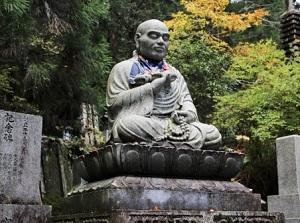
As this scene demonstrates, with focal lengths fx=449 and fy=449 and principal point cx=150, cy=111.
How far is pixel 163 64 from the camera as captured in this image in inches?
228

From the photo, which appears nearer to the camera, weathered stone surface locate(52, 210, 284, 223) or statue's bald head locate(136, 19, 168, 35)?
weathered stone surface locate(52, 210, 284, 223)

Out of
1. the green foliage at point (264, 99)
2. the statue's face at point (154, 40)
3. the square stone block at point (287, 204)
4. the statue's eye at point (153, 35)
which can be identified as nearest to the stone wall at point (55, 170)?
the green foliage at point (264, 99)

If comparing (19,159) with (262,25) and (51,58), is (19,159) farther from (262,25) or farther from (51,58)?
(262,25)

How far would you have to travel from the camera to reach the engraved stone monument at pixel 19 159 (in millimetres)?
7559

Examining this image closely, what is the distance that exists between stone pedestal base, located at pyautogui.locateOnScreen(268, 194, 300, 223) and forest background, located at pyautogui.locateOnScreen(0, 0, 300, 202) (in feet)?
10.7

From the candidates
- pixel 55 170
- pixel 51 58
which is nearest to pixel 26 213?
pixel 55 170

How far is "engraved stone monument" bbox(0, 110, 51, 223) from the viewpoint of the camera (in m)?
7.56

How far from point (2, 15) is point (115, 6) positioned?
8.06 m

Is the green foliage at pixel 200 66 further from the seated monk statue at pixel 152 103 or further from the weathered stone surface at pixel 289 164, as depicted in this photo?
the seated monk statue at pixel 152 103

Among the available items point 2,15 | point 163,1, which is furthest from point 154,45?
point 163,1

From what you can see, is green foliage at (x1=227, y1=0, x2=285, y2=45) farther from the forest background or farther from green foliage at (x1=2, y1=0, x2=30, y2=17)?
green foliage at (x1=2, y1=0, x2=30, y2=17)

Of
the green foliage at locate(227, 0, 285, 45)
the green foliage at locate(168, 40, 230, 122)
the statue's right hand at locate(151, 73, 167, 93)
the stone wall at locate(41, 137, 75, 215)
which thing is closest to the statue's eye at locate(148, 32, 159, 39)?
the statue's right hand at locate(151, 73, 167, 93)

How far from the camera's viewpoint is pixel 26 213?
707 cm

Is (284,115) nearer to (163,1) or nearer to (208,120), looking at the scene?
(208,120)
